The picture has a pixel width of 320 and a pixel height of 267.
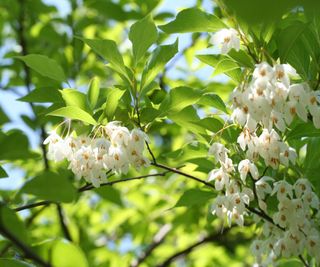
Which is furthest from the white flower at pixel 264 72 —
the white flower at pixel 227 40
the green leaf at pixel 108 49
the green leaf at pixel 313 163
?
the green leaf at pixel 313 163

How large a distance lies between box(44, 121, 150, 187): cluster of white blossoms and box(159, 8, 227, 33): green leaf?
39 centimetres

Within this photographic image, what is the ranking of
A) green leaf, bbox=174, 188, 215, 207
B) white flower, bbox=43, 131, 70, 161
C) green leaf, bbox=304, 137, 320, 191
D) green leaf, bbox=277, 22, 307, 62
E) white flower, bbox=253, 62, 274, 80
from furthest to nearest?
green leaf, bbox=174, 188, 215, 207
green leaf, bbox=304, 137, 320, 191
white flower, bbox=43, 131, 70, 161
green leaf, bbox=277, 22, 307, 62
white flower, bbox=253, 62, 274, 80

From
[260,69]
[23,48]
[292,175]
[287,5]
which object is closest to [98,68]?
[23,48]

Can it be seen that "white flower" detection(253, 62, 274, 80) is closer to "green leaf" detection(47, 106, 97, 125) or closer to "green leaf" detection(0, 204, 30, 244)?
"green leaf" detection(47, 106, 97, 125)

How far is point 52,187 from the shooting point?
3.26 feet

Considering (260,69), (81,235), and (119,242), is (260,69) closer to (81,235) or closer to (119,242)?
(81,235)

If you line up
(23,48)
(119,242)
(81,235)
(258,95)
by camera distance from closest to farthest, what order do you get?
(258,95) → (23,48) → (81,235) → (119,242)

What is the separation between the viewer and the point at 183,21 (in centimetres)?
187

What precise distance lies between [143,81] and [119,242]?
11.4 feet

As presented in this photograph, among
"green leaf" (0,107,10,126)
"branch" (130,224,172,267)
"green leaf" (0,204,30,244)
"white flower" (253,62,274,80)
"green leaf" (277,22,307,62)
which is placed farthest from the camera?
"branch" (130,224,172,267)

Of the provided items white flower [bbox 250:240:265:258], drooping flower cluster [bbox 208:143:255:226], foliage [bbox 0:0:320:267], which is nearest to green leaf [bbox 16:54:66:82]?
foliage [bbox 0:0:320:267]

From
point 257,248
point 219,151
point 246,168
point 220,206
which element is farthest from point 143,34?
point 257,248

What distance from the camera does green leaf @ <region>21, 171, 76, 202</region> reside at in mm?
983

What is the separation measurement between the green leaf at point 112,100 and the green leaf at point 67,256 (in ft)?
2.31
